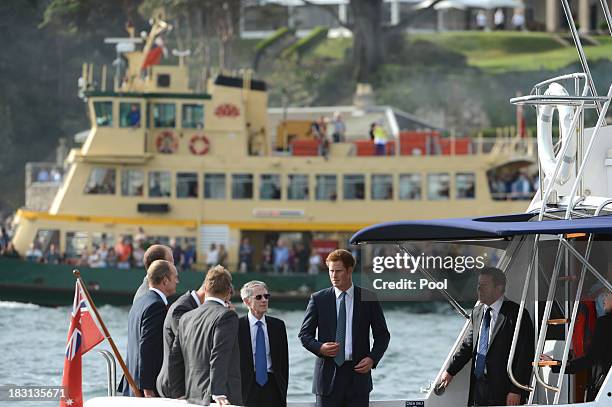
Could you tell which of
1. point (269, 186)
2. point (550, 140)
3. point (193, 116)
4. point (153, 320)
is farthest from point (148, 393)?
point (193, 116)

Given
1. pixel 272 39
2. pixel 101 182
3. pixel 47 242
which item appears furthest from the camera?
pixel 272 39

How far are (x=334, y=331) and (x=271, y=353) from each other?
429 mm

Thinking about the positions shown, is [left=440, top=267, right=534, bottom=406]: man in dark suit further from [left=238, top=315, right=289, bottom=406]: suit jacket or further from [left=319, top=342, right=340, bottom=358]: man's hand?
[left=238, top=315, right=289, bottom=406]: suit jacket

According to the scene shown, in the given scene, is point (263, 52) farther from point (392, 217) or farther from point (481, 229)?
point (481, 229)

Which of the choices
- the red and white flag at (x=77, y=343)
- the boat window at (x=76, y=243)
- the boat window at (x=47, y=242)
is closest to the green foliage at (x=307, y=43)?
the boat window at (x=76, y=243)

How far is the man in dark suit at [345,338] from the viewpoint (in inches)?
357

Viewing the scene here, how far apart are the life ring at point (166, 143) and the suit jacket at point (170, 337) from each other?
2732 cm

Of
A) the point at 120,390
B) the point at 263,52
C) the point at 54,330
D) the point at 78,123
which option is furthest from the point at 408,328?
the point at 263,52

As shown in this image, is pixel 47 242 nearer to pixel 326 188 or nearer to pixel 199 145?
pixel 199 145

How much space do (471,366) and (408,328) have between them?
1972cm

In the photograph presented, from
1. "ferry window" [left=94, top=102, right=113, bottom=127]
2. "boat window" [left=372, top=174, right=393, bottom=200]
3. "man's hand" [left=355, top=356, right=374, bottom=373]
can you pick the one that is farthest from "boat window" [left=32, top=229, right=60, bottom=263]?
"man's hand" [left=355, top=356, right=374, bottom=373]

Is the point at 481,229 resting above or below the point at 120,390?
above

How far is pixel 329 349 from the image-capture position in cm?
903

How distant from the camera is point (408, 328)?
29.1 m
